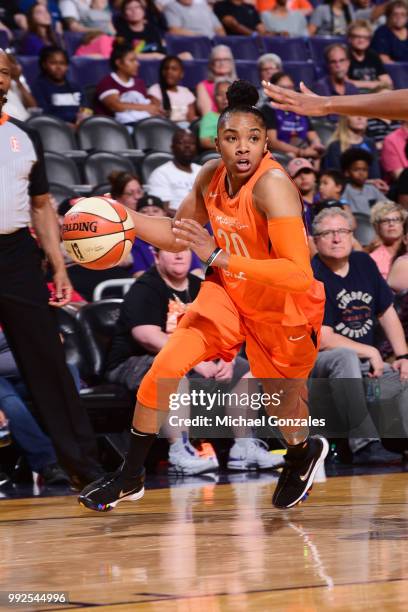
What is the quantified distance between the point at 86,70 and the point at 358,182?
3.27 m

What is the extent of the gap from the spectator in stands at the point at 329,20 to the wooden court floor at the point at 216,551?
9761mm

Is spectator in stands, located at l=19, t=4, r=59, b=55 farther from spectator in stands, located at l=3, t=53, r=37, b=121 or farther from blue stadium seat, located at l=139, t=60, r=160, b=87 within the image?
blue stadium seat, located at l=139, t=60, r=160, b=87

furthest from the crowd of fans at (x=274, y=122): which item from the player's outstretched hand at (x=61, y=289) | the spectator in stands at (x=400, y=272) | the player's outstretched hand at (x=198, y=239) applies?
the player's outstretched hand at (x=198, y=239)

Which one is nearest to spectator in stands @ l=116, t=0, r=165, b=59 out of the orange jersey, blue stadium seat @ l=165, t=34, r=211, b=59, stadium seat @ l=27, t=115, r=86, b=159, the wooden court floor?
blue stadium seat @ l=165, t=34, r=211, b=59

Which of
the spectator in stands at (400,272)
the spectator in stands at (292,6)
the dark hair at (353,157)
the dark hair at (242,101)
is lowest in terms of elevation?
the spectator in stands at (400,272)

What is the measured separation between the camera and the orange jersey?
4801 millimetres

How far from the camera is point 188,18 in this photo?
13.2 metres

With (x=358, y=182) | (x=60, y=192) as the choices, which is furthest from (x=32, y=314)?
(x=358, y=182)

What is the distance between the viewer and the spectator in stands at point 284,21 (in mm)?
14156

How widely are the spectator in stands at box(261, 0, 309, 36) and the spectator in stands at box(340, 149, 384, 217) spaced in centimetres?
421

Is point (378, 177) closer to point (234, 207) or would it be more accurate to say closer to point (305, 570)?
point (234, 207)

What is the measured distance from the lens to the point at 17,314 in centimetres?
536

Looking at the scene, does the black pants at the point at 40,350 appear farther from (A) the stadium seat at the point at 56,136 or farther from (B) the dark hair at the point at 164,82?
(B) the dark hair at the point at 164,82

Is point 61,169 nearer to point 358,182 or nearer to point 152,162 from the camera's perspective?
point 152,162
